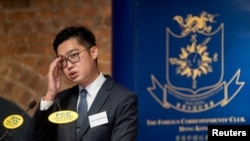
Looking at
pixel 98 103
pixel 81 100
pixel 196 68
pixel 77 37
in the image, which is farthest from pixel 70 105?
pixel 196 68

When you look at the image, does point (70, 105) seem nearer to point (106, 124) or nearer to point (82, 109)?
point (82, 109)

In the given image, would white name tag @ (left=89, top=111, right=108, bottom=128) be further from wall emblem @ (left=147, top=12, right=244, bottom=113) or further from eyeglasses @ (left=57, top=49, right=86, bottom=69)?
wall emblem @ (left=147, top=12, right=244, bottom=113)

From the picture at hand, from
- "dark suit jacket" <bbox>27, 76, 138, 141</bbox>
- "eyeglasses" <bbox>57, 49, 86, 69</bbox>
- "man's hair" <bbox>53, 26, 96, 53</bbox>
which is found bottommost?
"dark suit jacket" <bbox>27, 76, 138, 141</bbox>

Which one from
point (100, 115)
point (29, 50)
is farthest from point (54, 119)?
point (29, 50)

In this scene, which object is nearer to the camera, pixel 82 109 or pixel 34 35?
pixel 82 109

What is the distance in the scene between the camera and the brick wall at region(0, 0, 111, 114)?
122 inches

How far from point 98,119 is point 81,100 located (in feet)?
0.56

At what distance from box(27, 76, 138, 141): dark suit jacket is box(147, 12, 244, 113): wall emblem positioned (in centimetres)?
94

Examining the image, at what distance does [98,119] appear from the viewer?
6.52ft

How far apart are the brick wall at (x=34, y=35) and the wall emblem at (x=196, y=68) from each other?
433 millimetres

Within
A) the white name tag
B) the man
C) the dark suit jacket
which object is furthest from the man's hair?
the white name tag

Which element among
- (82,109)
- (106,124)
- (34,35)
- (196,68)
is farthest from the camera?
(34,35)

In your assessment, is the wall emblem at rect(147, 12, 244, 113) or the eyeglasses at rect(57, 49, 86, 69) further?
the wall emblem at rect(147, 12, 244, 113)

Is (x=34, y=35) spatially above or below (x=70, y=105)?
above
